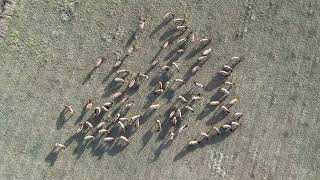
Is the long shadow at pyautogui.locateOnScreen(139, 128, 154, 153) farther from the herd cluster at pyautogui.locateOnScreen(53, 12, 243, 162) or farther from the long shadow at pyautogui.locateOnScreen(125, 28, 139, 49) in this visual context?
the long shadow at pyautogui.locateOnScreen(125, 28, 139, 49)

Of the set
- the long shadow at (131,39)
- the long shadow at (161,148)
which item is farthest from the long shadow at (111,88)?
the long shadow at (161,148)

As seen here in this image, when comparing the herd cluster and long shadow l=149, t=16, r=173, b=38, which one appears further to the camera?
long shadow l=149, t=16, r=173, b=38

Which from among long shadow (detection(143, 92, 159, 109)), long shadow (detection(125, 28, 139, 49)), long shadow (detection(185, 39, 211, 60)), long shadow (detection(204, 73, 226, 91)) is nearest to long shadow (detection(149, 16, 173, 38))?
long shadow (detection(125, 28, 139, 49))

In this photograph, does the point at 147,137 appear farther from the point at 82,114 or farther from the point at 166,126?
the point at 82,114

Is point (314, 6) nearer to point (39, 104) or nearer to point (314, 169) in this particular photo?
point (314, 169)

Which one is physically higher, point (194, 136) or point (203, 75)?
point (203, 75)

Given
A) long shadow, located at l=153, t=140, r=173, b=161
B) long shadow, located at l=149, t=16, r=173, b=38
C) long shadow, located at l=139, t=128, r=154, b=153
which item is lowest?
long shadow, located at l=153, t=140, r=173, b=161

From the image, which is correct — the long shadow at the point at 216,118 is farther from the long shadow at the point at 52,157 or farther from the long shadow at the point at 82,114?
the long shadow at the point at 52,157

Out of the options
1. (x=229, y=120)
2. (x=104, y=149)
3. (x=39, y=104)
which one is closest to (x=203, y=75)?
(x=229, y=120)
